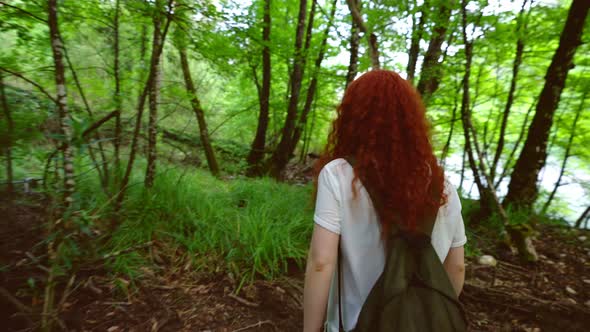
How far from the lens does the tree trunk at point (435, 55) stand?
14.2ft

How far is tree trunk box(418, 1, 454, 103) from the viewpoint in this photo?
4.34m

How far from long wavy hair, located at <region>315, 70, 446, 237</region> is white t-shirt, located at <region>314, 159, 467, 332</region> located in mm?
58

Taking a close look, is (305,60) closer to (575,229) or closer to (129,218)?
(129,218)

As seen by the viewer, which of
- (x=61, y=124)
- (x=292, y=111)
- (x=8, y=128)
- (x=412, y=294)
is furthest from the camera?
(x=292, y=111)

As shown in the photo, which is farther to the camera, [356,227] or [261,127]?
[261,127]

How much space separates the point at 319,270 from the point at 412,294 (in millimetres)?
344

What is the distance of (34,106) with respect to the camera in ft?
8.29

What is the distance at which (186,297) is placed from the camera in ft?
8.48

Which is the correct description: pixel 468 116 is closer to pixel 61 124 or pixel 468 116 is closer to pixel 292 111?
pixel 292 111

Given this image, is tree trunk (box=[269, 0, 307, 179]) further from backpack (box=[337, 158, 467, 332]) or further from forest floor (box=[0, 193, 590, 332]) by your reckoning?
backpack (box=[337, 158, 467, 332])

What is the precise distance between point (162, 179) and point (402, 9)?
4.31m

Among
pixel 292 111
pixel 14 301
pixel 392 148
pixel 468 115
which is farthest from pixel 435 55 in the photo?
pixel 14 301

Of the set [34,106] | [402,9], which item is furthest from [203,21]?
[402,9]

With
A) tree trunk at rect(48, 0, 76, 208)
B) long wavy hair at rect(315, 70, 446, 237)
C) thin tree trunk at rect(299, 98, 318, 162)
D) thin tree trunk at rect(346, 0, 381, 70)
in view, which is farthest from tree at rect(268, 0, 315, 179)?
long wavy hair at rect(315, 70, 446, 237)
